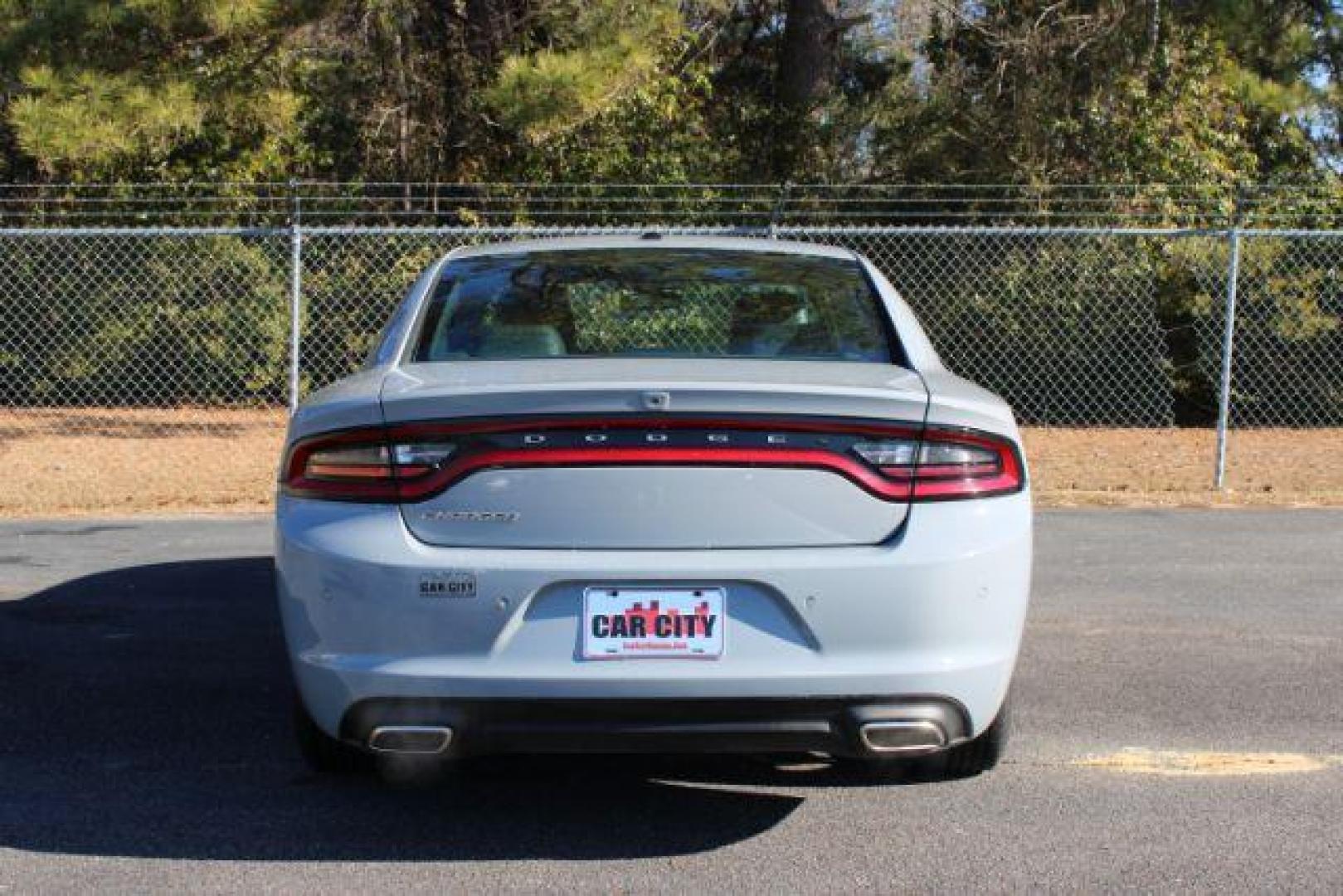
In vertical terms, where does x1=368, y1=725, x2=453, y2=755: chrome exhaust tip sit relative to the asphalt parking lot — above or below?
above

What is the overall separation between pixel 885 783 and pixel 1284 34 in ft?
45.2

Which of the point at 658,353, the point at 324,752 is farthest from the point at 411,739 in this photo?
the point at 658,353

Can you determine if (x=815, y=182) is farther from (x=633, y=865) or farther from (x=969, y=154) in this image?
(x=633, y=865)

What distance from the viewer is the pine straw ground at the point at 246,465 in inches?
402

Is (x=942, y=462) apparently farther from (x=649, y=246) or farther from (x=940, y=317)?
(x=940, y=317)

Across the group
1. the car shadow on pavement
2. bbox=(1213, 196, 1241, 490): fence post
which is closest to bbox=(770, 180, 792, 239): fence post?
bbox=(1213, 196, 1241, 490): fence post

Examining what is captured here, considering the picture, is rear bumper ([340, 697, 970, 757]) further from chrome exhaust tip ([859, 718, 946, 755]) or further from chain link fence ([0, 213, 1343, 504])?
chain link fence ([0, 213, 1343, 504])

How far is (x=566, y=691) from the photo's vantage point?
3.53 meters

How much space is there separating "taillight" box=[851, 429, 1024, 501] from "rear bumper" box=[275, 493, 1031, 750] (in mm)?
87

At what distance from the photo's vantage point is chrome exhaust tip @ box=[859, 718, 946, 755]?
3.62m

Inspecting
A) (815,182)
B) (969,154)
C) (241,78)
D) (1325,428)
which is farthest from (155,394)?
(1325,428)

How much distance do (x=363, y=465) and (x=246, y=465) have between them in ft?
28.9

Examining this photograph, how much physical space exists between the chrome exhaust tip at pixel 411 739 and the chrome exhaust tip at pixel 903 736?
3.17 feet

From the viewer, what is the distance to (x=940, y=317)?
14.6m
